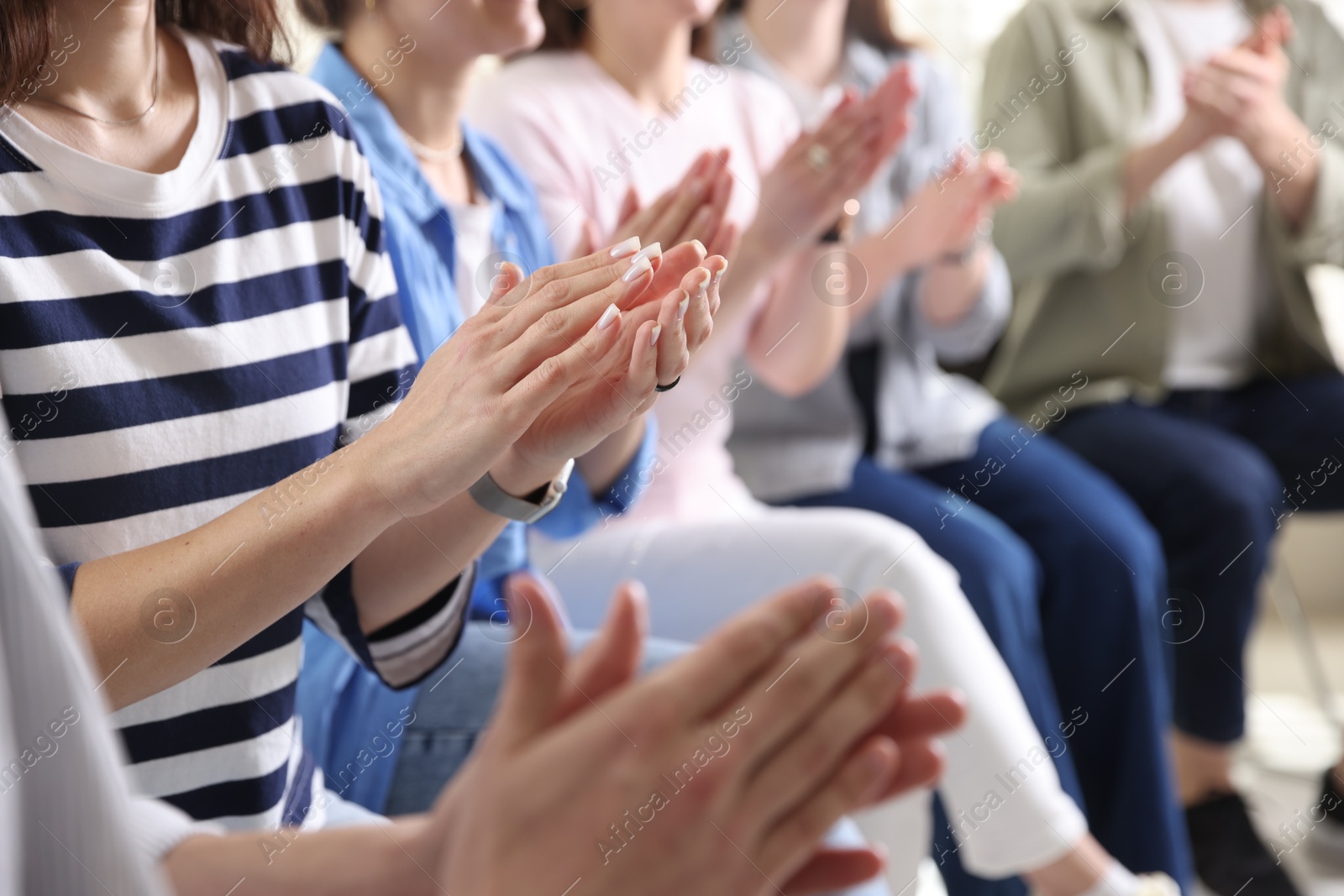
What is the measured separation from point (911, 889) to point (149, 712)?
0.40 metres

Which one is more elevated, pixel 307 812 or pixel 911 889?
pixel 307 812

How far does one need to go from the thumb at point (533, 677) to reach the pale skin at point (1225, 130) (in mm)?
954

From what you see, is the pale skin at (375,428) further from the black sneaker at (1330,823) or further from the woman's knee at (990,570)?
the black sneaker at (1330,823)

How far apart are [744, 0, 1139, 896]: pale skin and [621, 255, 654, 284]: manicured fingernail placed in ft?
1.62

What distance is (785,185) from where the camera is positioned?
0.64 meters

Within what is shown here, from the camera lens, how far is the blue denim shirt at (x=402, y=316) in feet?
1.62

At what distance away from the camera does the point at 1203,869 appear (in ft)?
3.24

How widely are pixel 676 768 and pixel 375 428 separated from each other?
16cm

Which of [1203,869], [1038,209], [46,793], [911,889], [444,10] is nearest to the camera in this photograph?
[46,793]

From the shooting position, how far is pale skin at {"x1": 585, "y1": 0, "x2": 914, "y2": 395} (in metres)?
0.63

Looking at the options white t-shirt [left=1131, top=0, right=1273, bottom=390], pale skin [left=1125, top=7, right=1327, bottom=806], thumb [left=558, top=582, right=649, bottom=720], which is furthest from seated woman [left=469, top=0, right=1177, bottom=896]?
white t-shirt [left=1131, top=0, right=1273, bottom=390]

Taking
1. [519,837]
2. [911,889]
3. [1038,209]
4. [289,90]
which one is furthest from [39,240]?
[1038,209]

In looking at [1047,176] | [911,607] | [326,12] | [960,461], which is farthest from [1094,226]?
[326,12]

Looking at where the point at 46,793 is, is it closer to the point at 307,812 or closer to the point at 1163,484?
the point at 307,812
